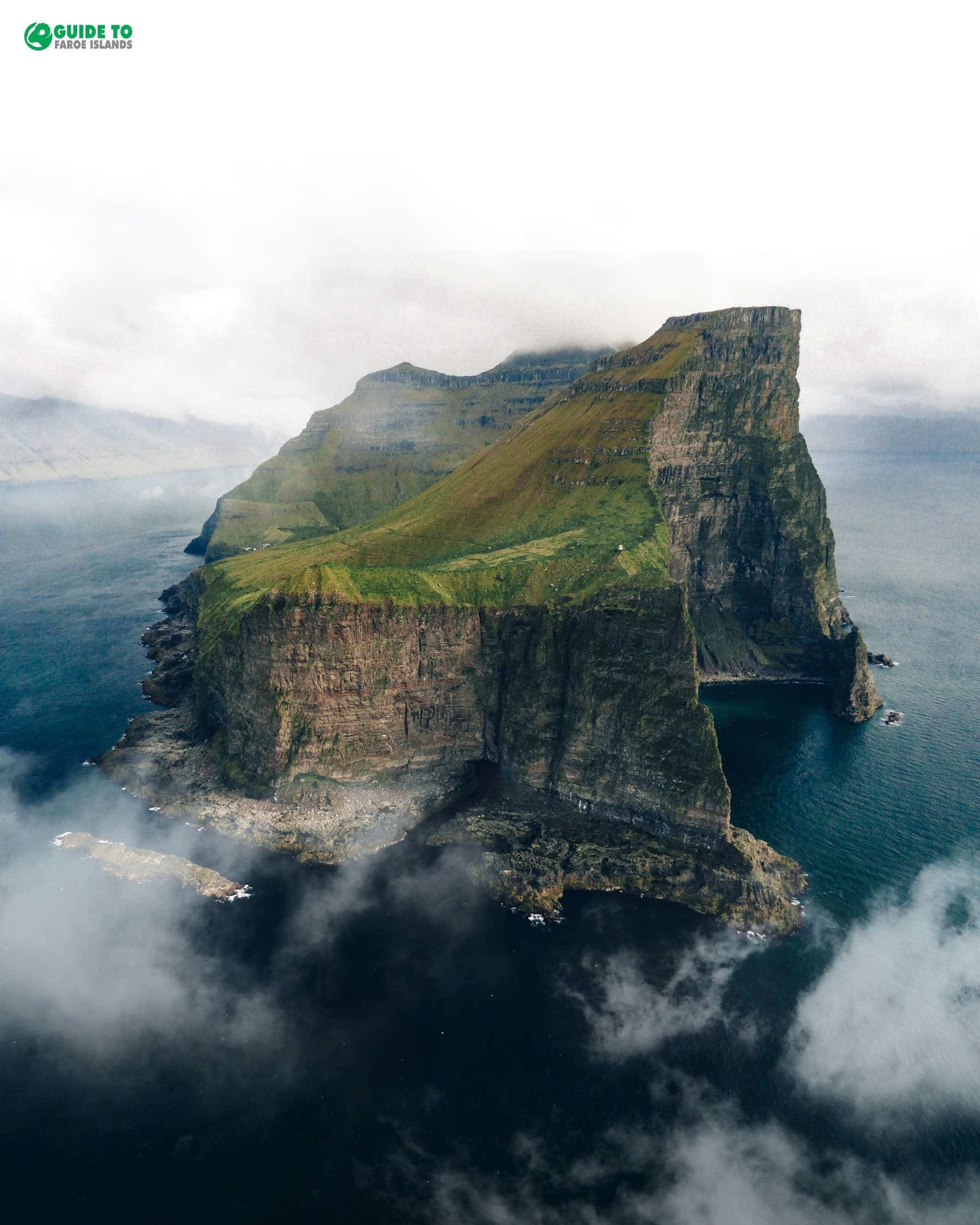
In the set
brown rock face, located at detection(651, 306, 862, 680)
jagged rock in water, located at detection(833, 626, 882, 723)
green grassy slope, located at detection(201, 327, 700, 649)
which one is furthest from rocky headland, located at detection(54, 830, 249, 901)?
jagged rock in water, located at detection(833, 626, 882, 723)

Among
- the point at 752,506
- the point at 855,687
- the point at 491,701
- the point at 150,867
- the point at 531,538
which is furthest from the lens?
the point at 752,506

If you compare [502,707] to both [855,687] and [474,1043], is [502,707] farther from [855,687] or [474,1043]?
[855,687]

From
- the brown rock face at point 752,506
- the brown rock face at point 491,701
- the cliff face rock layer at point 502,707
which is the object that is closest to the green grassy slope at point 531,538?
the cliff face rock layer at point 502,707

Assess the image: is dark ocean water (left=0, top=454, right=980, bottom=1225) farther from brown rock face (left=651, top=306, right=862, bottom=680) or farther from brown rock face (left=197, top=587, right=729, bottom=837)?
brown rock face (left=651, top=306, right=862, bottom=680)

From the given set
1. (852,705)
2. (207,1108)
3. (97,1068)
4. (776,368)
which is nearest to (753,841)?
(852,705)

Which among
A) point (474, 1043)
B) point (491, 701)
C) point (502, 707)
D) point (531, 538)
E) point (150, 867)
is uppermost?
point (531, 538)

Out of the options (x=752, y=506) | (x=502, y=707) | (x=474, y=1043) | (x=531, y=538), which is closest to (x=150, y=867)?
(x=474, y=1043)
